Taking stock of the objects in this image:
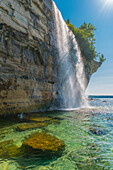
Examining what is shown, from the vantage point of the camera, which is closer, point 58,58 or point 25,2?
point 25,2

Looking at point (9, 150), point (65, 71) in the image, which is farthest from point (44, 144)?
point (65, 71)

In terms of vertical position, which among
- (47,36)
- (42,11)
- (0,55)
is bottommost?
(0,55)

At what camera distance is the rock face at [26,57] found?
23.8ft

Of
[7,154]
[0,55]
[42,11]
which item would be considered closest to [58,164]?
[7,154]

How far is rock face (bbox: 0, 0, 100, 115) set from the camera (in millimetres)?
7262

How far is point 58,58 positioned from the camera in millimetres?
13617

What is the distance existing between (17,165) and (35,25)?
34.1 feet

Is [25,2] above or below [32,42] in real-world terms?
above

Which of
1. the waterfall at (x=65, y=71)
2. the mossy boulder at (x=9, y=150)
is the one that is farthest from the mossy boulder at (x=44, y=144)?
the waterfall at (x=65, y=71)

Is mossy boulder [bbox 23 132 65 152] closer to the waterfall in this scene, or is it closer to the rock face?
the rock face

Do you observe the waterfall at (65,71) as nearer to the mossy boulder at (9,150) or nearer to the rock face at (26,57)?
the rock face at (26,57)

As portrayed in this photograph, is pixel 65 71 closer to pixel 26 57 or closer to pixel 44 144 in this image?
pixel 26 57

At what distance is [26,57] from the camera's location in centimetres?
892

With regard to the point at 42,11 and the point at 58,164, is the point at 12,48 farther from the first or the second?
the point at 58,164
